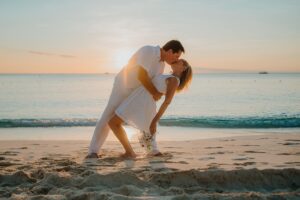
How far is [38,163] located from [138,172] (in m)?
1.80

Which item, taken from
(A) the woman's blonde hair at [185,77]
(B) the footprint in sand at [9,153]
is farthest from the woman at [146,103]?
(B) the footprint in sand at [9,153]

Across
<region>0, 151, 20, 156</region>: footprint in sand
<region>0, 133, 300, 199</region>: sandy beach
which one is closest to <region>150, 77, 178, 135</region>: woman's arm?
<region>0, 133, 300, 199</region>: sandy beach

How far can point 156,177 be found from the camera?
4.59 meters

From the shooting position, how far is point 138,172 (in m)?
4.95

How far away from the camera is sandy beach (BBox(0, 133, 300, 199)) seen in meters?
3.98

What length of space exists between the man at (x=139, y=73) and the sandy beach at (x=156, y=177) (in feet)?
1.53

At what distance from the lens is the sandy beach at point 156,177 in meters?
3.98

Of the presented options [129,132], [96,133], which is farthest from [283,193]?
[129,132]

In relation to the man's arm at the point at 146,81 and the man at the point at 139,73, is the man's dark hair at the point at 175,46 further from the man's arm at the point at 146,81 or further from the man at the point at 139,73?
the man's arm at the point at 146,81

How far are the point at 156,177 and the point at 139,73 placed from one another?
193 centimetres

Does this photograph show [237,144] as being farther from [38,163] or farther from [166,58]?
[38,163]

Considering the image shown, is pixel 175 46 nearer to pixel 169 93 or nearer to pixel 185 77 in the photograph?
pixel 185 77

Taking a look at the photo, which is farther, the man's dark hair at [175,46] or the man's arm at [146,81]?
the man's arm at [146,81]

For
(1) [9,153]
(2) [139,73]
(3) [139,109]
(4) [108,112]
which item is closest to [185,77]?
(2) [139,73]
